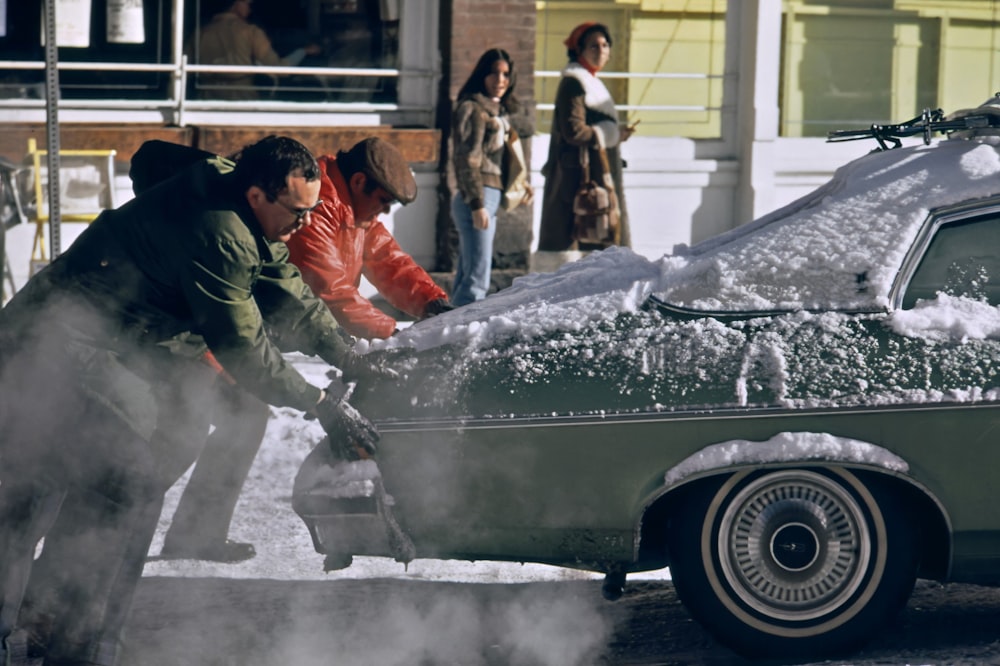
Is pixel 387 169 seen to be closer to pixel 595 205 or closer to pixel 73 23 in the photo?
pixel 595 205

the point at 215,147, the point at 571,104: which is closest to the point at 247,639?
the point at 571,104

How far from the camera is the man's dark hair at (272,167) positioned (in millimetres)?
4578

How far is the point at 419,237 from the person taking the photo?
39.1ft

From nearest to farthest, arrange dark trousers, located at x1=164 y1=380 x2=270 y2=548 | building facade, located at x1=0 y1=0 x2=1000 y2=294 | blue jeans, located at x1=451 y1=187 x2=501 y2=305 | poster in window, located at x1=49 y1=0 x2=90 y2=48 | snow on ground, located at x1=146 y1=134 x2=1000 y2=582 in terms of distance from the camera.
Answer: snow on ground, located at x1=146 y1=134 x2=1000 y2=582, dark trousers, located at x1=164 y1=380 x2=270 y2=548, blue jeans, located at x1=451 y1=187 x2=501 y2=305, poster in window, located at x1=49 y1=0 x2=90 y2=48, building facade, located at x1=0 y1=0 x2=1000 y2=294

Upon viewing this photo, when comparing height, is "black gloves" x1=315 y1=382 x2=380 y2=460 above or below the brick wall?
below

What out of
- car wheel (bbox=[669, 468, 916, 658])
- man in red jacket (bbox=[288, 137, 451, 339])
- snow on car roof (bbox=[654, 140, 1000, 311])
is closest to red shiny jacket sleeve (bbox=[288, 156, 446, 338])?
man in red jacket (bbox=[288, 137, 451, 339])

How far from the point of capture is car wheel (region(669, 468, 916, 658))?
15.4 ft

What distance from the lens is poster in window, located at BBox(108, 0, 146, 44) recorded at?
11.5 meters

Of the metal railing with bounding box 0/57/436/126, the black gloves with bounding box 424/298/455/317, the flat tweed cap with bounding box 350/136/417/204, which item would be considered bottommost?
the black gloves with bounding box 424/298/455/317

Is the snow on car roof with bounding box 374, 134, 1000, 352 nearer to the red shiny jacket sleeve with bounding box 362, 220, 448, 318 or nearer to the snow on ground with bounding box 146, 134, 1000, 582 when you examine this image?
the snow on ground with bounding box 146, 134, 1000, 582

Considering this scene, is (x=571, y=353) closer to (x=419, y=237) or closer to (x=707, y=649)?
(x=707, y=649)

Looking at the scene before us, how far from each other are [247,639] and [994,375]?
252 centimetres

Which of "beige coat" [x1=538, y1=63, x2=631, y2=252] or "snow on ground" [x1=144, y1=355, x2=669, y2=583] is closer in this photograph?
"snow on ground" [x1=144, y1=355, x2=669, y2=583]

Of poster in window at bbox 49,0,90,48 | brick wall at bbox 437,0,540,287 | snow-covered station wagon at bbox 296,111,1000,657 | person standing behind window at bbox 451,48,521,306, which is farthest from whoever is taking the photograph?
brick wall at bbox 437,0,540,287
